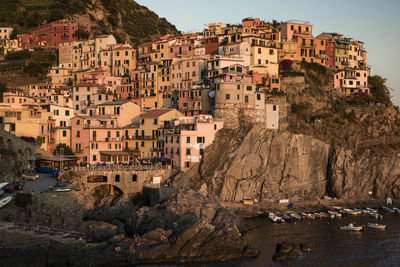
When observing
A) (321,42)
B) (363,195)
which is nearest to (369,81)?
(321,42)

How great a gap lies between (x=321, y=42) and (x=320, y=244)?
5286 cm

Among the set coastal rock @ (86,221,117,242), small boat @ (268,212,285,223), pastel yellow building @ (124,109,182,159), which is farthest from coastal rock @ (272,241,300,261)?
pastel yellow building @ (124,109,182,159)

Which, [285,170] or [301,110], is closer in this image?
[285,170]

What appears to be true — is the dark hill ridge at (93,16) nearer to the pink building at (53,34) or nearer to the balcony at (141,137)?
the pink building at (53,34)

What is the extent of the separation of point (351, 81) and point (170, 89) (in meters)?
32.6

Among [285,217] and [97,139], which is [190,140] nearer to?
[97,139]

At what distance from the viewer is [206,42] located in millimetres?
101125

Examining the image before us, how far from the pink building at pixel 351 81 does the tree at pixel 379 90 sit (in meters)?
1.64

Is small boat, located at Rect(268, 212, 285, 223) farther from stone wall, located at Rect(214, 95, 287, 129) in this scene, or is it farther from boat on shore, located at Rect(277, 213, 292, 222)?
stone wall, located at Rect(214, 95, 287, 129)

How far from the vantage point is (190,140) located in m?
81.4

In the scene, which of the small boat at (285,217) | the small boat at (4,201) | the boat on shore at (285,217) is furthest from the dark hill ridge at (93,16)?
the small boat at (4,201)

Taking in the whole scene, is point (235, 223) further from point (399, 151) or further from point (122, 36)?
point (122, 36)

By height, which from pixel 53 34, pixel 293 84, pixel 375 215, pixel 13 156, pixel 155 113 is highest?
pixel 53 34

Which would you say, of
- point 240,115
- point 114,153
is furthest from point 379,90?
point 114,153
